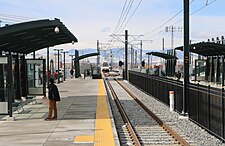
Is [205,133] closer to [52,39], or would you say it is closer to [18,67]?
[52,39]

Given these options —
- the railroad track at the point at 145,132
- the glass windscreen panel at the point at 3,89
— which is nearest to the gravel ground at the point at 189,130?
the railroad track at the point at 145,132

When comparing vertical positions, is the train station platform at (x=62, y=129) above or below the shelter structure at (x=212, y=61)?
below

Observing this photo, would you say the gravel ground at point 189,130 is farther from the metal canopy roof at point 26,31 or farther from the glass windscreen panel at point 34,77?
the glass windscreen panel at point 34,77

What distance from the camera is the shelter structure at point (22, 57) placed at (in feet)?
46.4

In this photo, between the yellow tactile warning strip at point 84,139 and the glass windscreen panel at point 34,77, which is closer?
the yellow tactile warning strip at point 84,139

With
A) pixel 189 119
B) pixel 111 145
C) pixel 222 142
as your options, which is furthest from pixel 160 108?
pixel 111 145

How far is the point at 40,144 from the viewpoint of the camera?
34.2ft

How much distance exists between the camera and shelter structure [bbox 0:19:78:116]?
46.4ft

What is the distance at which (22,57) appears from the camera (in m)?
21.5

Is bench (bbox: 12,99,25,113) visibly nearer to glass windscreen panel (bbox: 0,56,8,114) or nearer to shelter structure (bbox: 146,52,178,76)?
glass windscreen panel (bbox: 0,56,8,114)

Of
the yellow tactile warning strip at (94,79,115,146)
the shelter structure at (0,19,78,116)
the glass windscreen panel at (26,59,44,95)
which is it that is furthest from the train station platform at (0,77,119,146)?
the glass windscreen panel at (26,59,44,95)

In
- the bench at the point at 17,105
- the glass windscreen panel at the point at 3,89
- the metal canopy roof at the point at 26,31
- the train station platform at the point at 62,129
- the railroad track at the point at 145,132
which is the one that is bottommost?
the railroad track at the point at 145,132

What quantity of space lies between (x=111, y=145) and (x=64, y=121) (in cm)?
504

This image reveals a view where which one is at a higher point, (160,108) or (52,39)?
(52,39)
